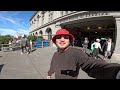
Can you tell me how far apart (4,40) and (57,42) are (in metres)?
16.5

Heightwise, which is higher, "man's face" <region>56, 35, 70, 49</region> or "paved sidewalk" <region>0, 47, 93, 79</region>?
"man's face" <region>56, 35, 70, 49</region>

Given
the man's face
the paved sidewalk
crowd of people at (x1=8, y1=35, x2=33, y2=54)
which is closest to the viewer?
the man's face

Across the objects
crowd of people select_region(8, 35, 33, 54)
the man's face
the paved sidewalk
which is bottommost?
the paved sidewalk

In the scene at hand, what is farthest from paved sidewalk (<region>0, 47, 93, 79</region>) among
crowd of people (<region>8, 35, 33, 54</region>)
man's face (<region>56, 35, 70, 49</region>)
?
crowd of people (<region>8, 35, 33, 54</region>)

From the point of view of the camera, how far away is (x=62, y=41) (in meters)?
1.52

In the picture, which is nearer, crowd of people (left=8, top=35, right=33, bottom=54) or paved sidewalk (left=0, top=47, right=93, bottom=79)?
paved sidewalk (left=0, top=47, right=93, bottom=79)

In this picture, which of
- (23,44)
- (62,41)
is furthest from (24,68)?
(23,44)

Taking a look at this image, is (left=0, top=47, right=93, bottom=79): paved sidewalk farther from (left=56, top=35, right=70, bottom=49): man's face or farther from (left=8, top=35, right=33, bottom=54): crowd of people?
(left=8, top=35, right=33, bottom=54): crowd of people

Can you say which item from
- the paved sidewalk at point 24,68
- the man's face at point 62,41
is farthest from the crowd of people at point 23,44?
the man's face at point 62,41

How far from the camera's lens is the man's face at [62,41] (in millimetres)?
1508

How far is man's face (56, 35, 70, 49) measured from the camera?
1508 millimetres

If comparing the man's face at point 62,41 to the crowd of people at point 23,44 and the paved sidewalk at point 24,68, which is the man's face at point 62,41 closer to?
the paved sidewalk at point 24,68

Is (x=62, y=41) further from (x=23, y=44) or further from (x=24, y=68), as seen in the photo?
(x=23, y=44)
